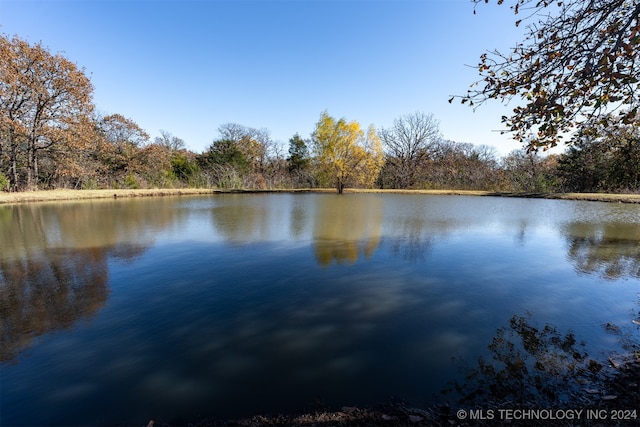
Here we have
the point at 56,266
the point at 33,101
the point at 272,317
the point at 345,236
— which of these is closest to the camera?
the point at 272,317

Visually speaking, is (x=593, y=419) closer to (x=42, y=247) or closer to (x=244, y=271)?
(x=244, y=271)

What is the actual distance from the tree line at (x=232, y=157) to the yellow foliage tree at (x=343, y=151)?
0.28 feet

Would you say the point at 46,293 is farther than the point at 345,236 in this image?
No

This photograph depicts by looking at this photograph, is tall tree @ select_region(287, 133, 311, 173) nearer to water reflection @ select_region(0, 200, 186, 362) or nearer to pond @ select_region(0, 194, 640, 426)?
water reflection @ select_region(0, 200, 186, 362)

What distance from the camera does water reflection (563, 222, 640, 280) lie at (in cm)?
561

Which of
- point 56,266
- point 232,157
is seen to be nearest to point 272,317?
point 56,266

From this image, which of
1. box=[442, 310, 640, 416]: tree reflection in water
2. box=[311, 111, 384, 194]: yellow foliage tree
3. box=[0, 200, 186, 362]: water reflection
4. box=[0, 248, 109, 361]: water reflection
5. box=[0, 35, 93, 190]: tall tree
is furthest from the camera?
box=[311, 111, 384, 194]: yellow foliage tree

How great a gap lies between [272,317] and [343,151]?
2393 centimetres

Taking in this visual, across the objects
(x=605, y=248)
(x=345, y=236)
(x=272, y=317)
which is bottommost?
(x=272, y=317)

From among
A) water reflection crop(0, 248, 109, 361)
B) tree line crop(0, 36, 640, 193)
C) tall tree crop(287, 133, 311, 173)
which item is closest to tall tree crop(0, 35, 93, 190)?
tree line crop(0, 36, 640, 193)

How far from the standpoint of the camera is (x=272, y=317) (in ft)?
11.9

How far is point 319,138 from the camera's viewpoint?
2669 cm

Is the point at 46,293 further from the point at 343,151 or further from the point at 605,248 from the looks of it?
the point at 343,151

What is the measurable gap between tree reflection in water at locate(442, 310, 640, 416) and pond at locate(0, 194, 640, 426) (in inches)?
2.8
